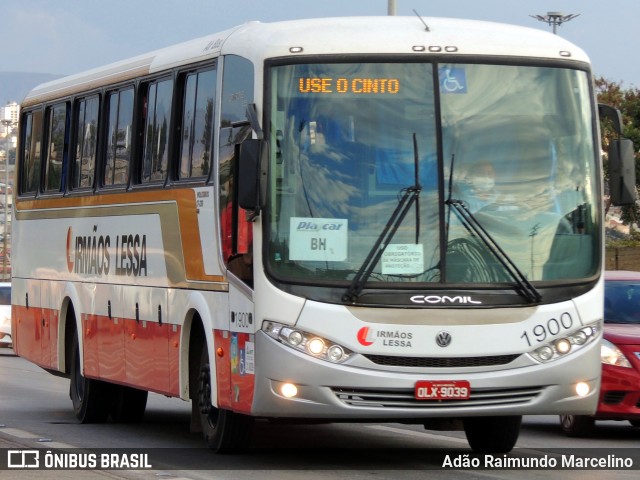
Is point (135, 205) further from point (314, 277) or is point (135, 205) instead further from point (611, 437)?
point (611, 437)

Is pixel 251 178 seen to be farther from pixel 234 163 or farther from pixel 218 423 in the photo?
pixel 218 423

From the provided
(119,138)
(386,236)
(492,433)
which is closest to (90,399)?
(119,138)

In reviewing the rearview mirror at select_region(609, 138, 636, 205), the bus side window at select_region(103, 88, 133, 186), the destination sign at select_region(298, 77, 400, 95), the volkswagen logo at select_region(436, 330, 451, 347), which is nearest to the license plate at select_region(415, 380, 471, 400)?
the volkswagen logo at select_region(436, 330, 451, 347)

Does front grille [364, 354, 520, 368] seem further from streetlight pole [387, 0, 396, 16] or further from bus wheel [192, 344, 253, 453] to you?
streetlight pole [387, 0, 396, 16]

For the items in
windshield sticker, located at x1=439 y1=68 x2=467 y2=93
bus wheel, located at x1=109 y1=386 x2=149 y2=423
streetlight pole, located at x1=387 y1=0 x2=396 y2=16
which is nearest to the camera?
windshield sticker, located at x1=439 y1=68 x2=467 y2=93

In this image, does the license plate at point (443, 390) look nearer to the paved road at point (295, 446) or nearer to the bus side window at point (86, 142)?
the paved road at point (295, 446)

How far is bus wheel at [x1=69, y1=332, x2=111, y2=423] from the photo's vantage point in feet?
57.1

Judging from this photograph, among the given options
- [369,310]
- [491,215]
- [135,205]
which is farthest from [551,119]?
[135,205]

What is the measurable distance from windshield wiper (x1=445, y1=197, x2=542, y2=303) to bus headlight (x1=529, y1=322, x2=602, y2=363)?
1.14ft

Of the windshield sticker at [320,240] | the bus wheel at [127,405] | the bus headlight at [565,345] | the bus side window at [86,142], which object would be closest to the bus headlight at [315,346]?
the windshield sticker at [320,240]

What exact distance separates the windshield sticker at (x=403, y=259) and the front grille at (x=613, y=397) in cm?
393

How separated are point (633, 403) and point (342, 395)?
4.31 metres

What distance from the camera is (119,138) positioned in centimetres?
1620

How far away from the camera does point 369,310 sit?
461 inches
